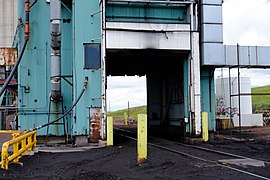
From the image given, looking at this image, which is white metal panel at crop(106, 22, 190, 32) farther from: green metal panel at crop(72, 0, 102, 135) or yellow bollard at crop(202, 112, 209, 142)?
yellow bollard at crop(202, 112, 209, 142)

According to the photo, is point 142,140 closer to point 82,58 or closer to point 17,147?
point 17,147

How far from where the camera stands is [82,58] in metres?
19.0

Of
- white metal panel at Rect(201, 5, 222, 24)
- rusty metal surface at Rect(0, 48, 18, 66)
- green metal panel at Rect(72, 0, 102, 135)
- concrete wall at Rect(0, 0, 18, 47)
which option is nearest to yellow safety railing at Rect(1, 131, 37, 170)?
green metal panel at Rect(72, 0, 102, 135)

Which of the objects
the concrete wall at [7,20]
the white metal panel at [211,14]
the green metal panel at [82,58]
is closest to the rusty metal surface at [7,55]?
the green metal panel at [82,58]

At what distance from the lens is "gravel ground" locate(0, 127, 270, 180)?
9664 millimetres

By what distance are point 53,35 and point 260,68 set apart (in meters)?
12.2

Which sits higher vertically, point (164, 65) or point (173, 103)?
point (164, 65)

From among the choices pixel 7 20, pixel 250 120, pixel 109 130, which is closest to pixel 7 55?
pixel 109 130

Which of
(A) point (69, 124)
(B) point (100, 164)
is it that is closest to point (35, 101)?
(A) point (69, 124)

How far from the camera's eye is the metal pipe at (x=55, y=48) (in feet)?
61.1

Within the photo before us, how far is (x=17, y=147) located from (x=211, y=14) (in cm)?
1254

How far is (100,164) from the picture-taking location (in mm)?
11836

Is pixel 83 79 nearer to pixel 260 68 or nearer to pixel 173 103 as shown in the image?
pixel 173 103

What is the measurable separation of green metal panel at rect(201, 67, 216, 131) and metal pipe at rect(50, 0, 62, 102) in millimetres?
7944
